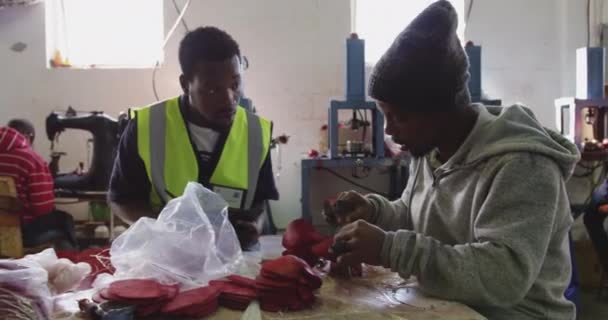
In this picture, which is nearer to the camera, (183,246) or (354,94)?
(183,246)

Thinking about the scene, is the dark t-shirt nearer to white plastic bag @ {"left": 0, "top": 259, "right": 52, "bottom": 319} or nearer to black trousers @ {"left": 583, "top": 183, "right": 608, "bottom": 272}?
white plastic bag @ {"left": 0, "top": 259, "right": 52, "bottom": 319}

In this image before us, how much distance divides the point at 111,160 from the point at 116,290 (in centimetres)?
247

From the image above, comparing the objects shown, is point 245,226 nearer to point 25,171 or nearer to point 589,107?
point 25,171

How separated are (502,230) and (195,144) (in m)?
1.08

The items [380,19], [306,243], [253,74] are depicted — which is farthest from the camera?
[380,19]

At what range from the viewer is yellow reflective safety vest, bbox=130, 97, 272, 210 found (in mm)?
1681

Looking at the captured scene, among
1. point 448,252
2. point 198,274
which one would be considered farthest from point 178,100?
point 448,252

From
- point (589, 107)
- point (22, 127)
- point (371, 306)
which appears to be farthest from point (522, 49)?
point (371, 306)

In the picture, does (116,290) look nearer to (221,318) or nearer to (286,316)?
(221,318)

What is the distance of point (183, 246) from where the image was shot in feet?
3.70

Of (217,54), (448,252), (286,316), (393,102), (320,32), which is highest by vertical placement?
(320,32)

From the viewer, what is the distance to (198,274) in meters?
1.10

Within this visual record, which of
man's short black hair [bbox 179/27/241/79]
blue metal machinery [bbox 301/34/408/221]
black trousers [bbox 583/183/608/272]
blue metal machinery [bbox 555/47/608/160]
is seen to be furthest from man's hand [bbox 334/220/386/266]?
blue metal machinery [bbox 555/47/608/160]

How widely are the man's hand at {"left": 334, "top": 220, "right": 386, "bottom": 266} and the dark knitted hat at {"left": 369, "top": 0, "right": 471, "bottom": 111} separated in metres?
0.26
